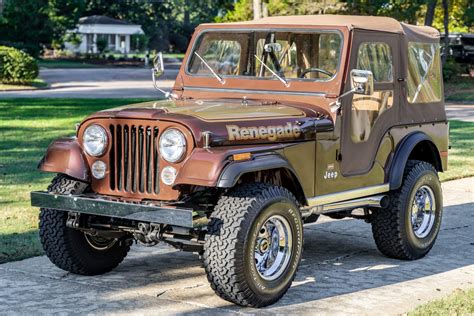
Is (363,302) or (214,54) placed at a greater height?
(214,54)

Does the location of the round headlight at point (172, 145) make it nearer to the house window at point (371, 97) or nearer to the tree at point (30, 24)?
the house window at point (371, 97)

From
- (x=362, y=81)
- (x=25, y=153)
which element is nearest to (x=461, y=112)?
(x=25, y=153)

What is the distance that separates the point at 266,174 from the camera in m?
6.47

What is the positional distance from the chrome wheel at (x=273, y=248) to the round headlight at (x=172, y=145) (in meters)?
0.72

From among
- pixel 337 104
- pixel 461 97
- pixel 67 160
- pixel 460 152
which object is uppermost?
pixel 337 104

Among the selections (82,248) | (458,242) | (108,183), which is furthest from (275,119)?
(458,242)

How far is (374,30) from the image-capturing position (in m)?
7.49

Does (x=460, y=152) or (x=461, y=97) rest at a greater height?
(x=460, y=152)

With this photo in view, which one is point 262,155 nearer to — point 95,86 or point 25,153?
point 25,153

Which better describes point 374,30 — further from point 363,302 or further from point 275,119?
point 363,302

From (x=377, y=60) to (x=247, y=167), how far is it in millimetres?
2146

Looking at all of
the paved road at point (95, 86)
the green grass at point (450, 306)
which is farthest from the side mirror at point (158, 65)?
the paved road at point (95, 86)

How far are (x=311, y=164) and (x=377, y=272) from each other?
1.15m

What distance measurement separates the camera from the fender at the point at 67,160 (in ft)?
21.1
